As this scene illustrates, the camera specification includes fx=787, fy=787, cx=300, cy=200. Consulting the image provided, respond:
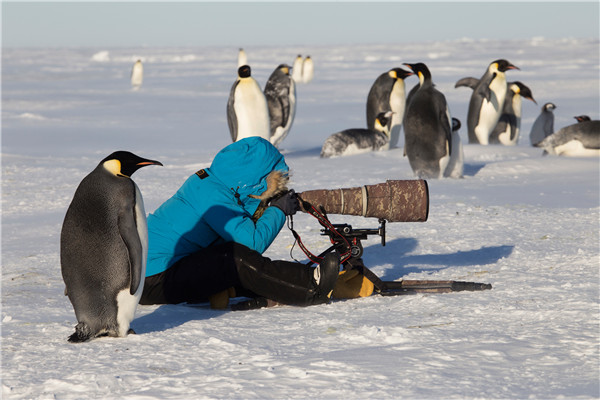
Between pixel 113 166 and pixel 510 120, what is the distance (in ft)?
32.5

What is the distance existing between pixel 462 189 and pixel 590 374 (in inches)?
183

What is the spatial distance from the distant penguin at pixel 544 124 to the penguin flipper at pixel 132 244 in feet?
30.8

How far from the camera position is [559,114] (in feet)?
49.3

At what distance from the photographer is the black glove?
10.3 ft

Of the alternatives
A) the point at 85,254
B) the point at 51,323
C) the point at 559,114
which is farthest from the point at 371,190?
the point at 559,114

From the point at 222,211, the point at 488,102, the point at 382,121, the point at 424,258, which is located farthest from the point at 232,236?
the point at 488,102

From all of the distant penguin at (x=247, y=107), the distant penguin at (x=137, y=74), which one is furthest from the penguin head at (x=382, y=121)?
the distant penguin at (x=137, y=74)

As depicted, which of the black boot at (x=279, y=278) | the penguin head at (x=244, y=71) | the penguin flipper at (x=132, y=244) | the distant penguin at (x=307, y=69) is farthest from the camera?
the distant penguin at (x=307, y=69)

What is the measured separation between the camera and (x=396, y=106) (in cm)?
1148

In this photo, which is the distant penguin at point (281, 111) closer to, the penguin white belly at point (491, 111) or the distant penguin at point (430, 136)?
the penguin white belly at point (491, 111)

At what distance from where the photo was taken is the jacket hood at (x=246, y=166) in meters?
3.18

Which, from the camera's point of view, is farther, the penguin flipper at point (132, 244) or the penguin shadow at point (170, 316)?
the penguin shadow at point (170, 316)

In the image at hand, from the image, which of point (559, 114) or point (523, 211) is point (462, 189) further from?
point (559, 114)

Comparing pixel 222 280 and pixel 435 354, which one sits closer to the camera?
pixel 435 354
